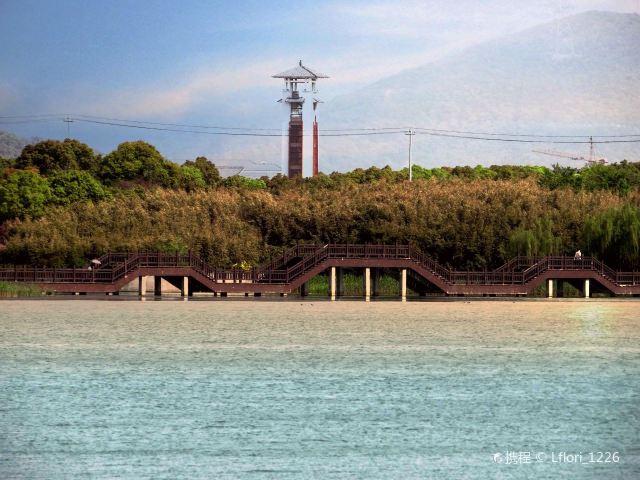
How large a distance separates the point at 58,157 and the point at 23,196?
60.3 ft

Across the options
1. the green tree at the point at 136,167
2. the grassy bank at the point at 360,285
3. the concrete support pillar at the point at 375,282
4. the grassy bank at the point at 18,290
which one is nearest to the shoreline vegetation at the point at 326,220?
the grassy bank at the point at 360,285

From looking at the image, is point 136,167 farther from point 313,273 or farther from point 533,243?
point 313,273

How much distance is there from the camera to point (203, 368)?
3244cm

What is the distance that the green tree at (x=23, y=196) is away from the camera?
78688 mm

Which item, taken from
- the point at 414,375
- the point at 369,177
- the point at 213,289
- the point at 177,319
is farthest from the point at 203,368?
the point at 369,177

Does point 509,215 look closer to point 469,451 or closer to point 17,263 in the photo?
point 17,263

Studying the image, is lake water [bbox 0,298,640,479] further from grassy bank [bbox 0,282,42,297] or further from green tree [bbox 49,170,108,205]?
green tree [bbox 49,170,108,205]

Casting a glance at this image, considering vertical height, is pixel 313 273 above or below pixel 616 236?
below

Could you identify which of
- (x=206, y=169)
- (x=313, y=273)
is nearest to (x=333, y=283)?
(x=313, y=273)

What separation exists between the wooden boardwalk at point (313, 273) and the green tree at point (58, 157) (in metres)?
37.0

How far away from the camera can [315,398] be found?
26562mm

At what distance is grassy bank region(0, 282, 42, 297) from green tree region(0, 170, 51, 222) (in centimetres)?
2107

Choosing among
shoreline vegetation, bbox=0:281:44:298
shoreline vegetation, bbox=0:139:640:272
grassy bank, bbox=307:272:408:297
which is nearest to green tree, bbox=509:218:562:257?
shoreline vegetation, bbox=0:139:640:272

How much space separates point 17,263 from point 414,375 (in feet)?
137
